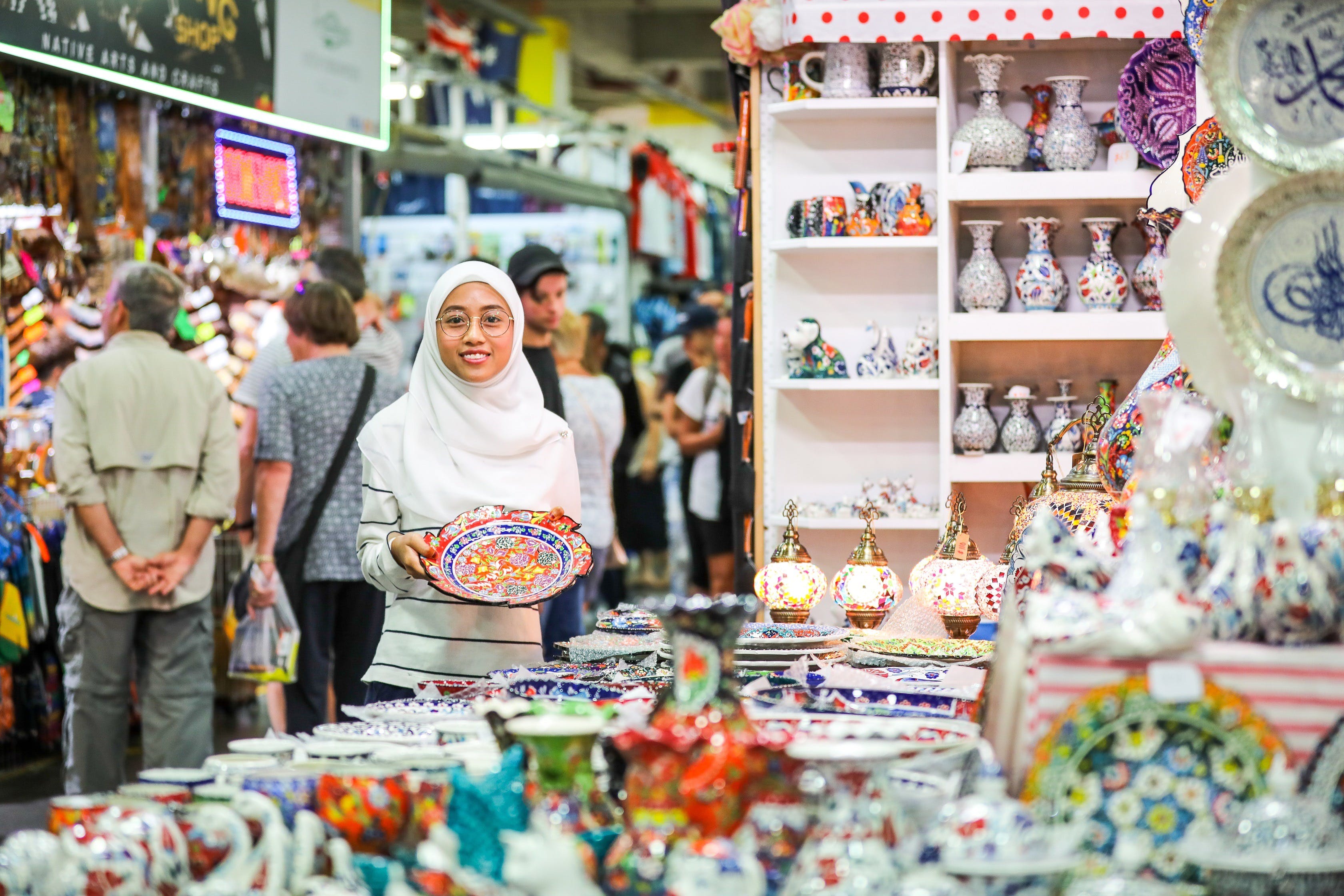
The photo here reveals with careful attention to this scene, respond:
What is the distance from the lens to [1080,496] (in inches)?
99.9

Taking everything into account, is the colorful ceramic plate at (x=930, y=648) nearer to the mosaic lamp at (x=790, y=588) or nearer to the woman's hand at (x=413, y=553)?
the mosaic lamp at (x=790, y=588)

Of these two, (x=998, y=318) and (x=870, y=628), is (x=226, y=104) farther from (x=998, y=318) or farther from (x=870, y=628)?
(x=870, y=628)

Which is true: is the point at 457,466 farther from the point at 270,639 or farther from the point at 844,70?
the point at 844,70

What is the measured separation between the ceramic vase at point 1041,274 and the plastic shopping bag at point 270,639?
231 centimetres

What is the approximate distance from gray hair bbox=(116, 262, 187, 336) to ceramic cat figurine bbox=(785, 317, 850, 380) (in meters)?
1.84

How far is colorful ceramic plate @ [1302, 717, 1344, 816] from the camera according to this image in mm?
1385

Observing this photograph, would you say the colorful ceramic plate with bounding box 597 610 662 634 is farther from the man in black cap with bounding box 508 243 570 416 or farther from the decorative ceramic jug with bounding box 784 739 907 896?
the man in black cap with bounding box 508 243 570 416

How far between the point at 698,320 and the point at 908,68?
293 cm

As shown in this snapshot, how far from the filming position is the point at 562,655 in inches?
125

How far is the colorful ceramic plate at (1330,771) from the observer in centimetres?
138

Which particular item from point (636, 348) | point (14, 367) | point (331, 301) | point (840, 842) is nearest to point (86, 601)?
point (331, 301)

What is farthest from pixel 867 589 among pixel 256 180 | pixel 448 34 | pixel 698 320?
pixel 448 34

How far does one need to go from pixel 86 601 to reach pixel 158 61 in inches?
71.6

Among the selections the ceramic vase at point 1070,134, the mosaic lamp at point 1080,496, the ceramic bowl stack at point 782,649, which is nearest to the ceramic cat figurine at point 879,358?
the ceramic vase at point 1070,134
